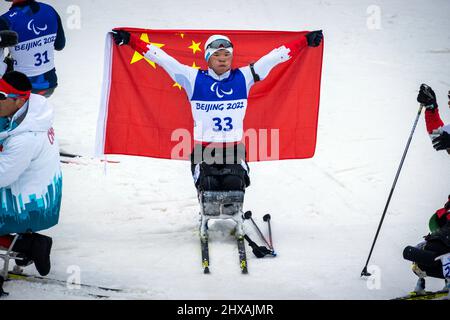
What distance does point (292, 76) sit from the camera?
7.66m

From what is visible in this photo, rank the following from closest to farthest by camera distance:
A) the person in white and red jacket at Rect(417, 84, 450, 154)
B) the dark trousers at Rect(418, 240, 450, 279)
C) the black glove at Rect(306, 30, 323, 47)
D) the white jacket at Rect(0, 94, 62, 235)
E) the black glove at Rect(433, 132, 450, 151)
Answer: the white jacket at Rect(0, 94, 62, 235)
the dark trousers at Rect(418, 240, 450, 279)
the black glove at Rect(433, 132, 450, 151)
the person in white and red jacket at Rect(417, 84, 450, 154)
the black glove at Rect(306, 30, 323, 47)

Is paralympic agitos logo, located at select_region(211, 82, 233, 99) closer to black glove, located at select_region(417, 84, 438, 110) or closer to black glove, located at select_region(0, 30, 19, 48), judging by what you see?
black glove, located at select_region(417, 84, 438, 110)

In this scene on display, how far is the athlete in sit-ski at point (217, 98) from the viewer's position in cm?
701

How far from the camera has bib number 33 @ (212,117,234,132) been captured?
712cm

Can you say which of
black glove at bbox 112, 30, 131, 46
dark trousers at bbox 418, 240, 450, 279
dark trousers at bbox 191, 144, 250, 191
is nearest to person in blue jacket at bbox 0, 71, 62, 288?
black glove at bbox 112, 30, 131, 46

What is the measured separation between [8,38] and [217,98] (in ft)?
8.09

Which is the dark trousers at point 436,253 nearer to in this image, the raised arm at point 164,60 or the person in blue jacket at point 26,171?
the raised arm at point 164,60

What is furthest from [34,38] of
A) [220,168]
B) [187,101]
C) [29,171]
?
[29,171]

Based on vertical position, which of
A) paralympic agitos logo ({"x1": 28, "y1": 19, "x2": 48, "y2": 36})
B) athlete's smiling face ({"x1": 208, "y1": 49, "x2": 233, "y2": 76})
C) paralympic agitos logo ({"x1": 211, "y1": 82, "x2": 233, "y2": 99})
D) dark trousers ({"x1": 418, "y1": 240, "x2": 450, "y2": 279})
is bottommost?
dark trousers ({"x1": 418, "y1": 240, "x2": 450, "y2": 279})

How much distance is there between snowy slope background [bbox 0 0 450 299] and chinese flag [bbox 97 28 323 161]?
86cm

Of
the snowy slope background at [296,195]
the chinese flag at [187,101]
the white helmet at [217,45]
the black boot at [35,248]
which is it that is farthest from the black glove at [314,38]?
the black boot at [35,248]

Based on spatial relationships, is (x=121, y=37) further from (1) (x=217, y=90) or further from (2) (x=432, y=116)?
(2) (x=432, y=116)

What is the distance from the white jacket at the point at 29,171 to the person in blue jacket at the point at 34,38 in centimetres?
284

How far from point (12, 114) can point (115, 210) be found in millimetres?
2669
